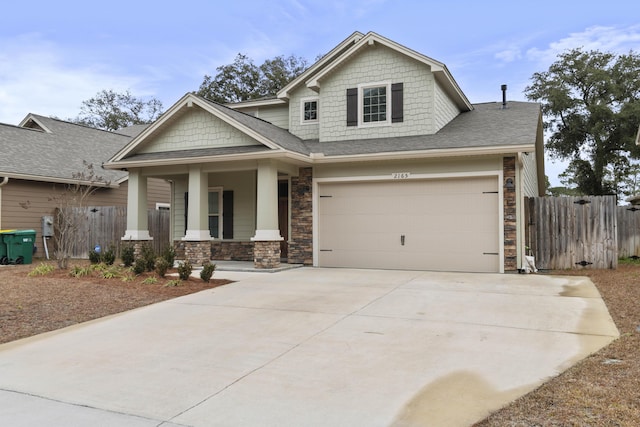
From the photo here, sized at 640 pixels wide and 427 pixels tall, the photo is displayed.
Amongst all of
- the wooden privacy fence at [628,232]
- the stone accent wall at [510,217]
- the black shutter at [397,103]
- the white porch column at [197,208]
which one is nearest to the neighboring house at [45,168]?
the white porch column at [197,208]

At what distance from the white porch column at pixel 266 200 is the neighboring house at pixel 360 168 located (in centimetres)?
3

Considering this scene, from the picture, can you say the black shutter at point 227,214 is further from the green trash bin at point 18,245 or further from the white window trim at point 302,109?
the green trash bin at point 18,245

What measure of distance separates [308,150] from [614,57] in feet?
76.6

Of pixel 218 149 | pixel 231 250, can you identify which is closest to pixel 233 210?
pixel 231 250

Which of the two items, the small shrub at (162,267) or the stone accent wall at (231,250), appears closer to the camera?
the small shrub at (162,267)

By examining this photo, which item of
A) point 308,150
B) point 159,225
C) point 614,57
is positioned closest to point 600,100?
point 614,57

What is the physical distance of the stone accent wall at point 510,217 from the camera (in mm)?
11828

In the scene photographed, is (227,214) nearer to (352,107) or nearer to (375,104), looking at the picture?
(352,107)

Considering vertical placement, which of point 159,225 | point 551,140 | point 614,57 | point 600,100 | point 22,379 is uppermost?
point 614,57

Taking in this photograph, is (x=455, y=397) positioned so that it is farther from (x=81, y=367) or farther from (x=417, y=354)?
(x=81, y=367)

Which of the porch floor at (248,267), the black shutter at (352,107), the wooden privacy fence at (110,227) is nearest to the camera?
the porch floor at (248,267)

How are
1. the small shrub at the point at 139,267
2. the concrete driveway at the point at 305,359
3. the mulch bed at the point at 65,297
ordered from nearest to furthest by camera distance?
the concrete driveway at the point at 305,359
the mulch bed at the point at 65,297
the small shrub at the point at 139,267

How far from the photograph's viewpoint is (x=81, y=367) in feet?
17.3

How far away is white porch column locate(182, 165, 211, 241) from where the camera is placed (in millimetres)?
13586
